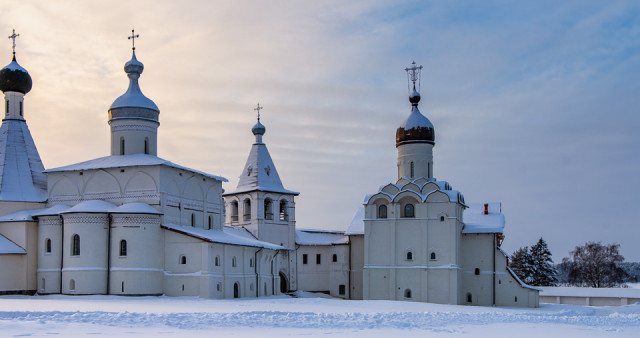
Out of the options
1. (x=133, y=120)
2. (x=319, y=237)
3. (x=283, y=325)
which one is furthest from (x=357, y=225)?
(x=283, y=325)

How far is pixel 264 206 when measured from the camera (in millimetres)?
43719

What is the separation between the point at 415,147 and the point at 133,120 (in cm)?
1600

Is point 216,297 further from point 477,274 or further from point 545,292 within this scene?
point 545,292

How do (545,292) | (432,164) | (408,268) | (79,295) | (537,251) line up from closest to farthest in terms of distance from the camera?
(79,295)
(408,268)
(432,164)
(545,292)
(537,251)

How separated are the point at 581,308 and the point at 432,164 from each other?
1134cm

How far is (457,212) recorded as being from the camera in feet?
128

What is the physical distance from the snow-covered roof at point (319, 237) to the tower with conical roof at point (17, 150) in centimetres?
1629

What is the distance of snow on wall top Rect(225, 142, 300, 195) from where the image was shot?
43969 mm

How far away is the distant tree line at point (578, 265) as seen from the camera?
2279 inches

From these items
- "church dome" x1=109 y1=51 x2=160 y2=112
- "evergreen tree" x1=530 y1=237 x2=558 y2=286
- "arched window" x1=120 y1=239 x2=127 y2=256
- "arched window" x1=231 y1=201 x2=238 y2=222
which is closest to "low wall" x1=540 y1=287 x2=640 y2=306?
"evergreen tree" x1=530 y1=237 x2=558 y2=286

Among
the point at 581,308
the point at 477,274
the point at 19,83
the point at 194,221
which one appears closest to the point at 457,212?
the point at 477,274

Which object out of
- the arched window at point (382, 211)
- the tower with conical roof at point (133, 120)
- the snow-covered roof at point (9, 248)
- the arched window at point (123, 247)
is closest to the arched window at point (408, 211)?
A: the arched window at point (382, 211)

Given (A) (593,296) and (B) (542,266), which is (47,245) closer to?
(A) (593,296)

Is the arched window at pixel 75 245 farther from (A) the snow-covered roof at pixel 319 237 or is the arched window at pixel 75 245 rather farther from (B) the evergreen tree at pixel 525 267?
(B) the evergreen tree at pixel 525 267
